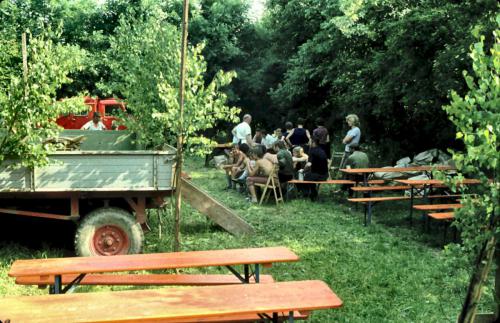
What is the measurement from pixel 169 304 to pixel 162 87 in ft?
12.3

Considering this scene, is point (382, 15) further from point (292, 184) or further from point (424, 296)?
point (424, 296)

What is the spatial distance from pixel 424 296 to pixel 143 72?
4949 mm

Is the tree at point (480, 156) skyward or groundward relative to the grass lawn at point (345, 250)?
skyward

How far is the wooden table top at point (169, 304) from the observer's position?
11.4 ft

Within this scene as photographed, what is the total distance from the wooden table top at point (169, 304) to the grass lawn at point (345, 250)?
3.31 ft

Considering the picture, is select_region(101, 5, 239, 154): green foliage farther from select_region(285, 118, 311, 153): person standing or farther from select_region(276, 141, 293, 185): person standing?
select_region(285, 118, 311, 153): person standing

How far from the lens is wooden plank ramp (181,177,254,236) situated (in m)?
8.49

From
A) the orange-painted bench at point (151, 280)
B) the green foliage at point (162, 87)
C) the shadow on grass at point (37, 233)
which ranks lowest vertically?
the shadow on grass at point (37, 233)

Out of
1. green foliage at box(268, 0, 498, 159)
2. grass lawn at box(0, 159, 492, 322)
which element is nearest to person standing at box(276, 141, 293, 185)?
grass lawn at box(0, 159, 492, 322)

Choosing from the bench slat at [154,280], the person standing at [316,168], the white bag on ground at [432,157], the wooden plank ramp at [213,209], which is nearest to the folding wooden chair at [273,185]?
the person standing at [316,168]

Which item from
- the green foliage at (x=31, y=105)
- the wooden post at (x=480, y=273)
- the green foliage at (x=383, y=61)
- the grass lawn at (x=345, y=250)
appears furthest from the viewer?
the green foliage at (x=383, y=61)

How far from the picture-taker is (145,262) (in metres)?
4.98

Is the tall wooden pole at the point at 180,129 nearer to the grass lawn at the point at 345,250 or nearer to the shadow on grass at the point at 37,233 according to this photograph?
the grass lawn at the point at 345,250

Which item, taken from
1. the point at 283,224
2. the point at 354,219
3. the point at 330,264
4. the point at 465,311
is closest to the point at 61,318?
the point at 465,311
